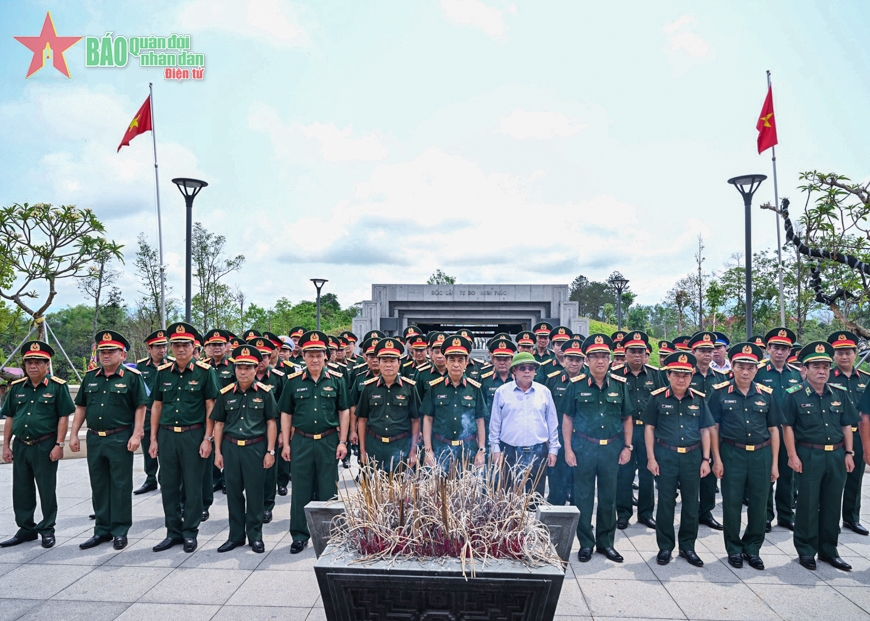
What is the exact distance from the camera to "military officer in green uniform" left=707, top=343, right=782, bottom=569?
4.73 m

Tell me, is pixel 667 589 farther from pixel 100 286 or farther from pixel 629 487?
pixel 100 286

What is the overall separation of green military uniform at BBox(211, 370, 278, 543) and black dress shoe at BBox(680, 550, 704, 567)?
3732mm

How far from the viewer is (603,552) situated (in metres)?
4.91

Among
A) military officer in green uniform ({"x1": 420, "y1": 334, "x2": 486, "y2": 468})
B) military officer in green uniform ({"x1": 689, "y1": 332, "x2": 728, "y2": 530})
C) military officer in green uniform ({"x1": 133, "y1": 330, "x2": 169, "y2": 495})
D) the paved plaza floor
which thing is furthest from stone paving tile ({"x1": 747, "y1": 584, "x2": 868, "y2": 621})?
military officer in green uniform ({"x1": 133, "y1": 330, "x2": 169, "y2": 495})

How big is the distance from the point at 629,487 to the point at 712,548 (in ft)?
3.12

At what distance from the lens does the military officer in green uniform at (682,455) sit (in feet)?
15.7

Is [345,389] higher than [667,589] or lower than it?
higher

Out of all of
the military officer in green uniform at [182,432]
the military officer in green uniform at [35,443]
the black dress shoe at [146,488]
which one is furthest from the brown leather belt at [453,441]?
the black dress shoe at [146,488]

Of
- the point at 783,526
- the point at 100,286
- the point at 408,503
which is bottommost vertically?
the point at 783,526

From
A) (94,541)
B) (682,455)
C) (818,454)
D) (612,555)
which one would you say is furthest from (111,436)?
(818,454)

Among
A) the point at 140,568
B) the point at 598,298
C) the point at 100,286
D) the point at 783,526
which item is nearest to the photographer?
the point at 140,568

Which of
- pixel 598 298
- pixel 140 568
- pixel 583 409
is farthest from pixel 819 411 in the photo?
pixel 598 298

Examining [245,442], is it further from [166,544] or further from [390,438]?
[390,438]

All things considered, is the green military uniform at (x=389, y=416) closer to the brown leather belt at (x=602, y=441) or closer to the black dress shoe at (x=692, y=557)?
the brown leather belt at (x=602, y=441)
